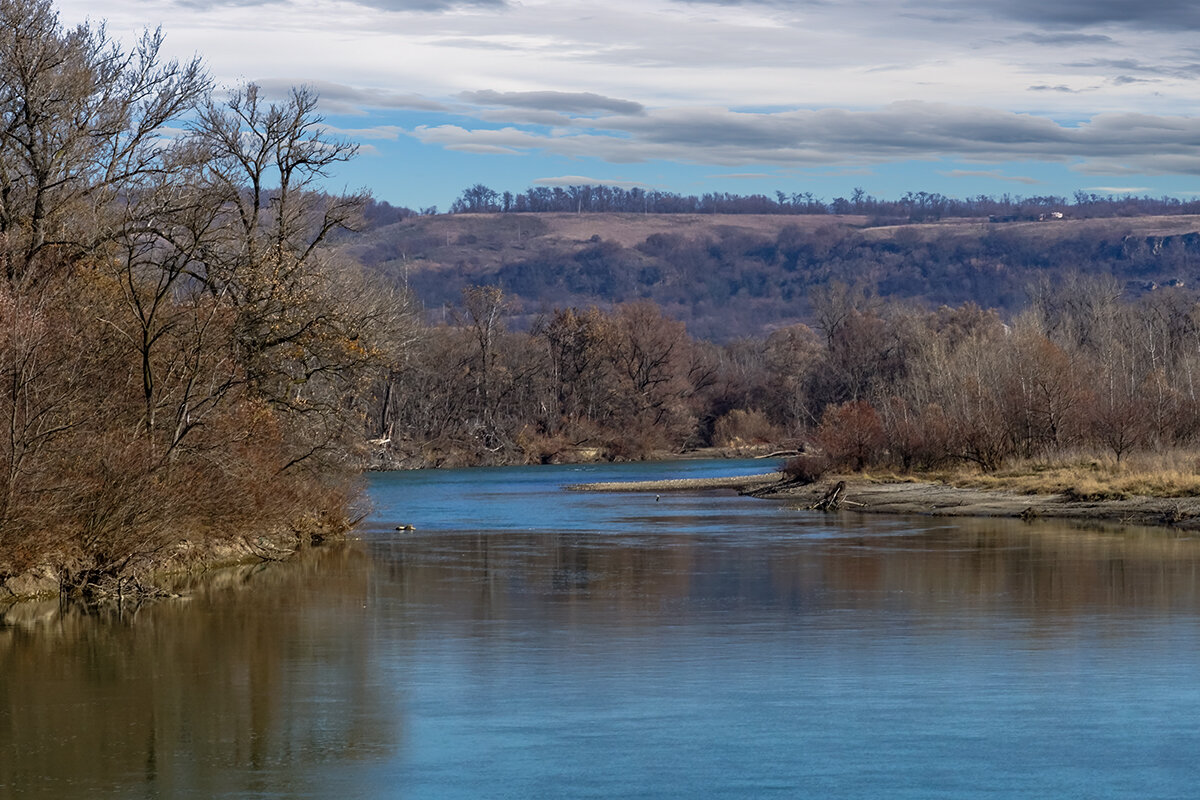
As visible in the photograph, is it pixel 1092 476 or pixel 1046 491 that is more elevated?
pixel 1092 476

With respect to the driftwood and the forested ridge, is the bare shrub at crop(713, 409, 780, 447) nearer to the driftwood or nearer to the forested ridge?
the forested ridge

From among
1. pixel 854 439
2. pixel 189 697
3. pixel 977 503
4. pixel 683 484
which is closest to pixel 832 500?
pixel 977 503

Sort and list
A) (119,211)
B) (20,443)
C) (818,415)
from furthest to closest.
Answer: (818,415)
(119,211)
(20,443)

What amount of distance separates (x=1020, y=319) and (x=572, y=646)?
5974 cm

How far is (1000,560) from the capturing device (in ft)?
103

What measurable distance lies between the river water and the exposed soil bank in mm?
8165

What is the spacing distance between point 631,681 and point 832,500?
35.3 metres

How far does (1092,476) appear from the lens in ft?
156

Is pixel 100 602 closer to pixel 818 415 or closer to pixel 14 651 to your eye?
pixel 14 651

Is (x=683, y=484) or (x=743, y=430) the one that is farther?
(x=743, y=430)

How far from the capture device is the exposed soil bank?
132ft

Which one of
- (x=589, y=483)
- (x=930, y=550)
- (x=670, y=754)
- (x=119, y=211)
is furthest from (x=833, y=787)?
(x=589, y=483)

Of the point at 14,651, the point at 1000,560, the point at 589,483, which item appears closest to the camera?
the point at 14,651

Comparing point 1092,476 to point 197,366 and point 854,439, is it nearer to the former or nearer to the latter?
point 854,439
